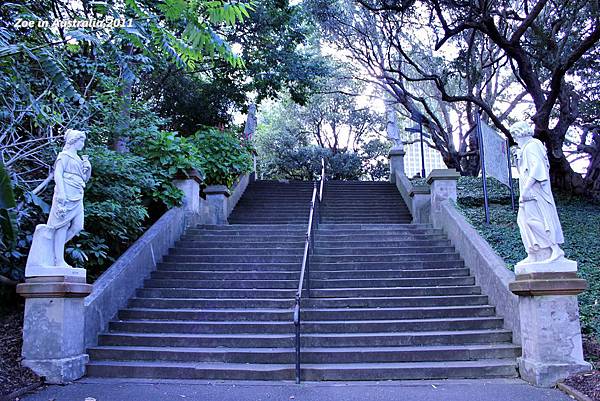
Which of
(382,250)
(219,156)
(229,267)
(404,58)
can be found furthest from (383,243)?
(404,58)

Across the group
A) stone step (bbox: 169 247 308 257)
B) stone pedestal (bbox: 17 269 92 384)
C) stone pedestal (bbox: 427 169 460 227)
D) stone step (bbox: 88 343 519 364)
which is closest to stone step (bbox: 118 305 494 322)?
stone step (bbox: 88 343 519 364)

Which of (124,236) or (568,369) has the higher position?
(124,236)

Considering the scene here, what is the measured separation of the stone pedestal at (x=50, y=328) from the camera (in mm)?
5535

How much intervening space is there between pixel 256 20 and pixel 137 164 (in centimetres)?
684

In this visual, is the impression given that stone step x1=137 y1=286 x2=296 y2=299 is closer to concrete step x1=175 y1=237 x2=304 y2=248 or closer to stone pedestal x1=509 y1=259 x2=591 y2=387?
concrete step x1=175 y1=237 x2=304 y2=248

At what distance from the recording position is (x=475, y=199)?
1311cm

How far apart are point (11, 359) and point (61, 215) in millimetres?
1816

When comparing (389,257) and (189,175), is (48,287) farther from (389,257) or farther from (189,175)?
(389,257)

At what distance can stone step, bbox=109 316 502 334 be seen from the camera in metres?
6.61

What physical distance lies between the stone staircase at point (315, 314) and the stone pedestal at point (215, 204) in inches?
55.1

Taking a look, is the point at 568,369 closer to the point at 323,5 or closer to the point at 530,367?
the point at 530,367

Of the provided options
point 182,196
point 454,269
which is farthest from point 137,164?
point 454,269

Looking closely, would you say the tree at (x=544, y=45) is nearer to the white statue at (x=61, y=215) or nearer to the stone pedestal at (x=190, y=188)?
the stone pedestal at (x=190, y=188)

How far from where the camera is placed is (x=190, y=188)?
10766 mm
